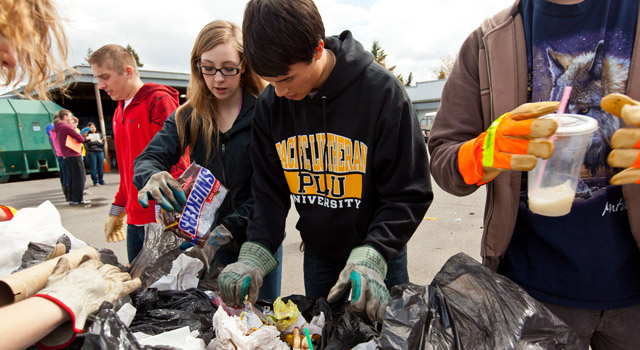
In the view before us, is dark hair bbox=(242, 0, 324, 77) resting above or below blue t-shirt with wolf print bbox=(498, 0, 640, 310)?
above

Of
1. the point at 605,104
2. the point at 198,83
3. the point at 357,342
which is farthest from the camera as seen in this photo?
the point at 198,83

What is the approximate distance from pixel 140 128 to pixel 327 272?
158 centimetres

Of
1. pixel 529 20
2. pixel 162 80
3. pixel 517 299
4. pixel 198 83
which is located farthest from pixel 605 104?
pixel 162 80

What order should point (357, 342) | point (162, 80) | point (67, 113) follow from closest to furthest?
point (357, 342)
point (67, 113)
point (162, 80)

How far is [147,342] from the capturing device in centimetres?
120

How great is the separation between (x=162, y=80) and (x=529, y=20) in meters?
13.6

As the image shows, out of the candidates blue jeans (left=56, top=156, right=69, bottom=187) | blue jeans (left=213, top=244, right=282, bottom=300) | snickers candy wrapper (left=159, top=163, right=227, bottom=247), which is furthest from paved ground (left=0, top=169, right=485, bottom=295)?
snickers candy wrapper (left=159, top=163, right=227, bottom=247)

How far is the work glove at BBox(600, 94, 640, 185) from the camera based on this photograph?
89cm

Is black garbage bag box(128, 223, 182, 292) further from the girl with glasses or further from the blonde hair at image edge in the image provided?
the blonde hair at image edge

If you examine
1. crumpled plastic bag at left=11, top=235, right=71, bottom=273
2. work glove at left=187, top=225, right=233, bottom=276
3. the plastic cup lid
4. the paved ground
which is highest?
the plastic cup lid

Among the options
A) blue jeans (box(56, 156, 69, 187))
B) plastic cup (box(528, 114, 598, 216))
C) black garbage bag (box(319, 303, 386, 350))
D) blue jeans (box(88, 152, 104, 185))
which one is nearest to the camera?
plastic cup (box(528, 114, 598, 216))

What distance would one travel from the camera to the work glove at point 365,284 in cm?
120

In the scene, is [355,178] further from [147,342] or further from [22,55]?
[22,55]

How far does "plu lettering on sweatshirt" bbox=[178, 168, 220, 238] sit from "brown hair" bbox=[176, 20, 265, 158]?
243 mm
